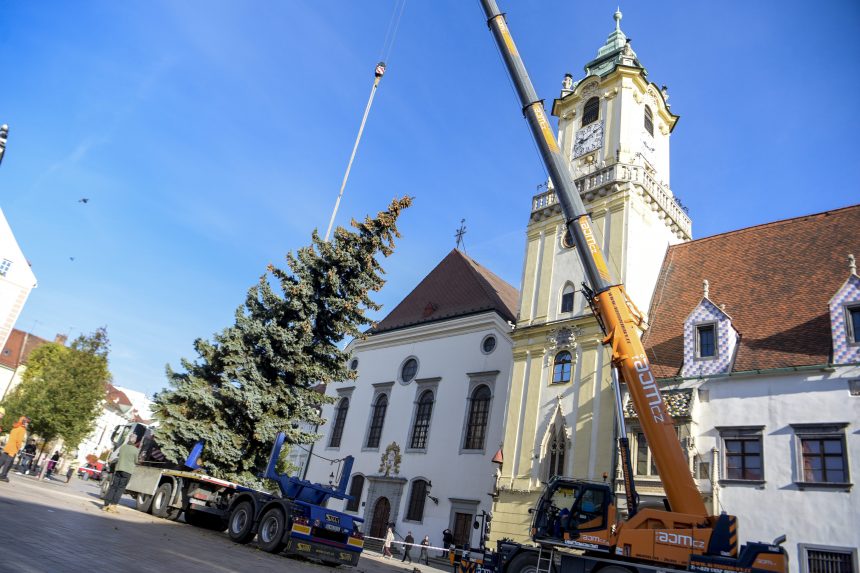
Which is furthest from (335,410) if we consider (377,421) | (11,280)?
(11,280)

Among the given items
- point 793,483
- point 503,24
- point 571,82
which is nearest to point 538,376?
point 793,483

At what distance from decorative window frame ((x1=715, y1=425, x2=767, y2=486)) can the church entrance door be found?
50.6ft

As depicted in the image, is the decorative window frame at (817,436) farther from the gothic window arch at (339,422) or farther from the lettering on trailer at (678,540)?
the gothic window arch at (339,422)

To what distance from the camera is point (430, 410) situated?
27906 mm

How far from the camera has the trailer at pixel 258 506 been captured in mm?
12734

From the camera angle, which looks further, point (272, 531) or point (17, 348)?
point (17, 348)

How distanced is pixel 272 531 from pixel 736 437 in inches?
482

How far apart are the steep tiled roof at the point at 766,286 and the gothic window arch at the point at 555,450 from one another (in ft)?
12.9

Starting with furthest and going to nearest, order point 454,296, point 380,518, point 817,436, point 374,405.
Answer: point 454,296 → point 374,405 → point 380,518 → point 817,436

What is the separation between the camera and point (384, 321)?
3406 centimetres

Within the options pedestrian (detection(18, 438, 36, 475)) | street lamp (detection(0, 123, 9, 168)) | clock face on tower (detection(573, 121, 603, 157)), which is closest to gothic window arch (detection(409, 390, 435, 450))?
clock face on tower (detection(573, 121, 603, 157))

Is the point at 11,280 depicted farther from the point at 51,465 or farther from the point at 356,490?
the point at 356,490

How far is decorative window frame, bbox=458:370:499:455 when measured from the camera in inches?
982

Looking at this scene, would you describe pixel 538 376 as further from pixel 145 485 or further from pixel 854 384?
pixel 145 485
